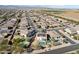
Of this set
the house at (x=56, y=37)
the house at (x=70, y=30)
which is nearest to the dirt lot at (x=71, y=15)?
the house at (x=70, y=30)

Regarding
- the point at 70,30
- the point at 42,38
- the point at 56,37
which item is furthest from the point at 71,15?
the point at 42,38

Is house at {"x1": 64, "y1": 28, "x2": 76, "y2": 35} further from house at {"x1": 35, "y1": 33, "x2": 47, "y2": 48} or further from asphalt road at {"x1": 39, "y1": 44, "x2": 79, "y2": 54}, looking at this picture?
house at {"x1": 35, "y1": 33, "x2": 47, "y2": 48}

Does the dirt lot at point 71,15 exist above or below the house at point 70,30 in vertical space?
above

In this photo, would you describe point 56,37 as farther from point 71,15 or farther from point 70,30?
point 71,15

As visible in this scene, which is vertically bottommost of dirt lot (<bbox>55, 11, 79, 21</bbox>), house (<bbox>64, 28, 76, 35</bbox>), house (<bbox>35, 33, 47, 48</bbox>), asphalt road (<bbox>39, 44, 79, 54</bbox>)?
asphalt road (<bbox>39, 44, 79, 54</bbox>)

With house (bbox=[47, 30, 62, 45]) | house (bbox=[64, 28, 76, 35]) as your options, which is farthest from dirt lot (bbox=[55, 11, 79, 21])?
house (bbox=[47, 30, 62, 45])

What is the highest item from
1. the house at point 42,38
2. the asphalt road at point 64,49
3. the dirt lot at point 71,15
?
the dirt lot at point 71,15

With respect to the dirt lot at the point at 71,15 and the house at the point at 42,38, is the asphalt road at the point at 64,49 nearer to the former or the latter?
the house at the point at 42,38

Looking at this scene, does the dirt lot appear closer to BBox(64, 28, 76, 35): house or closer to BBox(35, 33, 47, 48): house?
BBox(64, 28, 76, 35): house

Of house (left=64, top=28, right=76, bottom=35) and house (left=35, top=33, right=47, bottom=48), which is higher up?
house (left=64, top=28, right=76, bottom=35)

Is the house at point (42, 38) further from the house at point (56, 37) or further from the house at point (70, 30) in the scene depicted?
the house at point (70, 30)

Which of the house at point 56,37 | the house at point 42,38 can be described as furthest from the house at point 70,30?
the house at point 42,38
